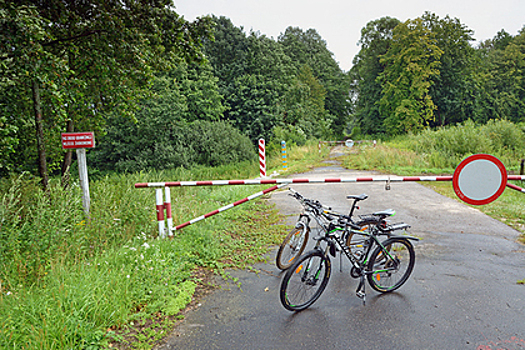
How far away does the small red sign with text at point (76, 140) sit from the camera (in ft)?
17.4

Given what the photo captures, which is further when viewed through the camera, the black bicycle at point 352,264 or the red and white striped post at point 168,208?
the red and white striped post at point 168,208

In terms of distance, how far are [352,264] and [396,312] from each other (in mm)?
638

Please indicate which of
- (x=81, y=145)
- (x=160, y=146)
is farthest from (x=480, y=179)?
(x=160, y=146)

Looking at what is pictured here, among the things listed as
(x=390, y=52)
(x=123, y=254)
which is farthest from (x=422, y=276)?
(x=390, y=52)

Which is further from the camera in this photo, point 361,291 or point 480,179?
point 480,179

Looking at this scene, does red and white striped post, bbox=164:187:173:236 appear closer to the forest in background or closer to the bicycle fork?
the bicycle fork

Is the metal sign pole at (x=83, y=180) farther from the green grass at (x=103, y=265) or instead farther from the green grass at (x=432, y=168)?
the green grass at (x=432, y=168)

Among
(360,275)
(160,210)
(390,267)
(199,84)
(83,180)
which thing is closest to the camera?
(360,275)

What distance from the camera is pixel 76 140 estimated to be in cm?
536

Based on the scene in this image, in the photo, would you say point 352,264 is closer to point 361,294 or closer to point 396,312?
point 361,294

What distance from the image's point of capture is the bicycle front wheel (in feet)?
11.2

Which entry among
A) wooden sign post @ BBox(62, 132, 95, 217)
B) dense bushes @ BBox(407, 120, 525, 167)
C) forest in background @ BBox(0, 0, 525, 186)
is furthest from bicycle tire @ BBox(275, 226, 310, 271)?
dense bushes @ BBox(407, 120, 525, 167)

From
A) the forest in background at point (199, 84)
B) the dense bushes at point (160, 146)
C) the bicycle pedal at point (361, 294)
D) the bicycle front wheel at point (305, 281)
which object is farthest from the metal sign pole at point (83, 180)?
the dense bushes at point (160, 146)

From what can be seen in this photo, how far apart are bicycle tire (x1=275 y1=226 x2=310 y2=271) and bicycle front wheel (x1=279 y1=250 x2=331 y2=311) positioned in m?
0.89
